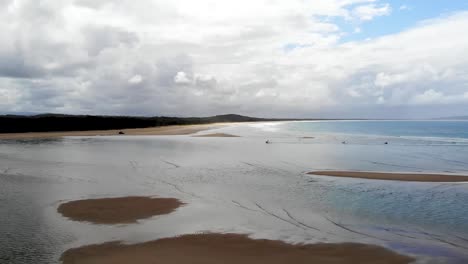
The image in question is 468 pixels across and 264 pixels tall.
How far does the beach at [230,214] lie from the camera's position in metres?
10.9

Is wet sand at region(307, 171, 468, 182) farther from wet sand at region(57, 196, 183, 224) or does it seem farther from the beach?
wet sand at region(57, 196, 183, 224)

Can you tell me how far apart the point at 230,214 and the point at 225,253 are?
446 centimetres

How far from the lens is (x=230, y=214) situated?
15.1 m

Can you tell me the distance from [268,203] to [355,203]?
3.88 metres

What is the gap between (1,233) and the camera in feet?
40.7

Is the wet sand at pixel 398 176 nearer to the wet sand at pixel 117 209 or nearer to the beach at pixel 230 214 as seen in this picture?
the beach at pixel 230 214

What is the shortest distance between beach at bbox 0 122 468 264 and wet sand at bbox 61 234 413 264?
0.10 feet

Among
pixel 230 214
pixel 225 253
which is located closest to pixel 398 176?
pixel 230 214

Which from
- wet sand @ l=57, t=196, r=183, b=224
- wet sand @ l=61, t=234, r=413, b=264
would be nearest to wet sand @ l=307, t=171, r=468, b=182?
wet sand @ l=57, t=196, r=183, b=224

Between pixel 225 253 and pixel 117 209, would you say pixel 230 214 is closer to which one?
pixel 225 253

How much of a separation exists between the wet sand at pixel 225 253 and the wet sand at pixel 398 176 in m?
14.2

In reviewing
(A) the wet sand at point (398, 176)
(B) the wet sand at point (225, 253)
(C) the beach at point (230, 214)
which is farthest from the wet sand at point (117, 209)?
(A) the wet sand at point (398, 176)

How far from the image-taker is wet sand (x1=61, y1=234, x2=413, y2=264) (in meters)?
10.1

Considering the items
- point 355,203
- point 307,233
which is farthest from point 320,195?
point 307,233
